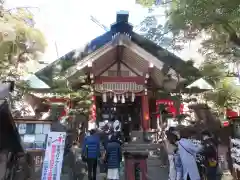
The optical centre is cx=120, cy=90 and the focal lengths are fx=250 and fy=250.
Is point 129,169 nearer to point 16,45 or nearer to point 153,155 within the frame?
point 153,155

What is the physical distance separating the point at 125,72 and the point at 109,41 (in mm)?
2674

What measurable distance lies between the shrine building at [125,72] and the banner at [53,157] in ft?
19.9

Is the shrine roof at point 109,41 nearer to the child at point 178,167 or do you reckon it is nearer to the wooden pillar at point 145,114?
the wooden pillar at point 145,114

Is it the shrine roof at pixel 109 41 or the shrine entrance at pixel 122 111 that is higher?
the shrine roof at pixel 109 41

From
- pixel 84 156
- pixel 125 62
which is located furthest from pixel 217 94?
pixel 84 156

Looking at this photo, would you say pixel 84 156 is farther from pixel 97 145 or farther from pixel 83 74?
pixel 83 74

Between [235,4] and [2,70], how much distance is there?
893 centimetres

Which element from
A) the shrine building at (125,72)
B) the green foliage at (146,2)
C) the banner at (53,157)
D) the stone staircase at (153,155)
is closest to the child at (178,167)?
the stone staircase at (153,155)

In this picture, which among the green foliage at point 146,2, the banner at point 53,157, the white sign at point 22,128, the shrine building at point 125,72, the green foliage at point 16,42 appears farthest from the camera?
the shrine building at point 125,72

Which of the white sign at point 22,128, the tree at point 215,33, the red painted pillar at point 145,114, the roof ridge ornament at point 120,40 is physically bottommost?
the white sign at point 22,128

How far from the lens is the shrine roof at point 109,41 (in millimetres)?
13289

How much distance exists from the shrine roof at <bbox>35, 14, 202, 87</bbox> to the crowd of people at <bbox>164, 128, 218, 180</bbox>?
652 centimetres

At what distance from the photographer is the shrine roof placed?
Result: 1329cm

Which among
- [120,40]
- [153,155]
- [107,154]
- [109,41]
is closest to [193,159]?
[107,154]
